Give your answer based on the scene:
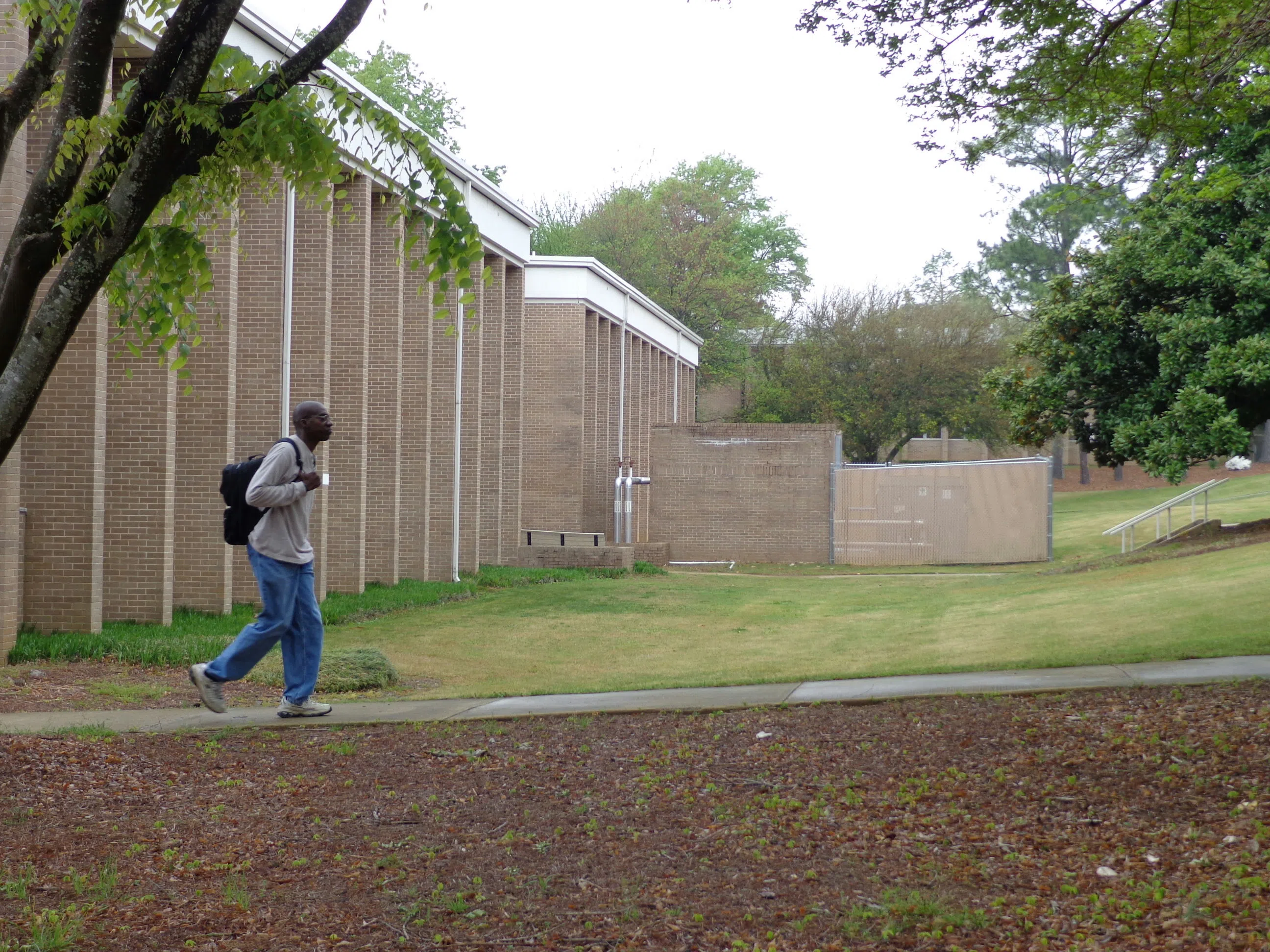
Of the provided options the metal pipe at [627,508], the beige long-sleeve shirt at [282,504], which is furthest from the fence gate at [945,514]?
the beige long-sleeve shirt at [282,504]

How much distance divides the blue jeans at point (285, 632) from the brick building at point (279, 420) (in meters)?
1.62

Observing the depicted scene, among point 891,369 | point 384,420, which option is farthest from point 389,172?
point 891,369

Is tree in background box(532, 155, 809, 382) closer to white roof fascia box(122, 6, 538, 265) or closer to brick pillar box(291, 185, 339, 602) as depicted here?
white roof fascia box(122, 6, 538, 265)

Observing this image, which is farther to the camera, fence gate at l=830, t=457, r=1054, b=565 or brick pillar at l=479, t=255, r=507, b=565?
fence gate at l=830, t=457, r=1054, b=565

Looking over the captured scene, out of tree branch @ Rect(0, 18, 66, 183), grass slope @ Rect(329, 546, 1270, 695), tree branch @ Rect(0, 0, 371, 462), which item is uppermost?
tree branch @ Rect(0, 18, 66, 183)

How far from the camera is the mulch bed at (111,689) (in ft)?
29.7

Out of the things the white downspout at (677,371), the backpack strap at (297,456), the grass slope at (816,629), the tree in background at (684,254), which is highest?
the tree in background at (684,254)

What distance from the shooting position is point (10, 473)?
37.3 feet

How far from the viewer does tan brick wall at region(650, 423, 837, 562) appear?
34.8 metres

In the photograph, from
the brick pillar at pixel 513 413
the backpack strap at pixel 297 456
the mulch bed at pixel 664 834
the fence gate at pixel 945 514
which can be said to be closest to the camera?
the mulch bed at pixel 664 834

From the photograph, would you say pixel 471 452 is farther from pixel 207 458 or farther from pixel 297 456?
pixel 297 456

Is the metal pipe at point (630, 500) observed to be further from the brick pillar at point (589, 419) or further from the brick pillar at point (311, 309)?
the brick pillar at point (311, 309)

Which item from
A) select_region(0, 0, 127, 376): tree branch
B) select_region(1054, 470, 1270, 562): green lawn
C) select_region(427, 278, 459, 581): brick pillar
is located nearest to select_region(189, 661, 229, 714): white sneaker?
select_region(0, 0, 127, 376): tree branch

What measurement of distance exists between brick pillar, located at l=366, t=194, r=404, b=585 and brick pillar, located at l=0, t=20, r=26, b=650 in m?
9.71
